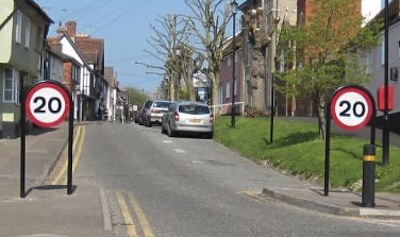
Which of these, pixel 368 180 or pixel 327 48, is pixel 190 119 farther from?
pixel 368 180

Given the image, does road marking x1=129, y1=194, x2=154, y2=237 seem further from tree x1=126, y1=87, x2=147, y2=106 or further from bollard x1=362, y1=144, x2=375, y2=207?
tree x1=126, y1=87, x2=147, y2=106

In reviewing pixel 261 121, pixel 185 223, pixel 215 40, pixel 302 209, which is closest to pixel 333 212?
pixel 302 209

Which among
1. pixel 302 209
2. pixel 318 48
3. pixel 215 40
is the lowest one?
pixel 302 209

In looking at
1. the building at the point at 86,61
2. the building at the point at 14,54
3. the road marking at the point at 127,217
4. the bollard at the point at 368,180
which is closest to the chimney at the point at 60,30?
the building at the point at 86,61

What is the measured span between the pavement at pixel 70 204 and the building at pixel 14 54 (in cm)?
953

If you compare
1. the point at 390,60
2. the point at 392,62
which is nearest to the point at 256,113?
the point at 390,60

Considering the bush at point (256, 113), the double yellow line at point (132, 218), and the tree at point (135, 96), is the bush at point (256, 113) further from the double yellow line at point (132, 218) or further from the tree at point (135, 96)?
the tree at point (135, 96)

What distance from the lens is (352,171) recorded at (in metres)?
17.3

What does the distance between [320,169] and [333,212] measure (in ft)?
20.5

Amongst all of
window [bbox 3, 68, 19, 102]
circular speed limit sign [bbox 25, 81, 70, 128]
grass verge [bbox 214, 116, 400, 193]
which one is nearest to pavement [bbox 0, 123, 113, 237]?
circular speed limit sign [bbox 25, 81, 70, 128]

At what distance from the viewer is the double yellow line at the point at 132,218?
10051 millimetres

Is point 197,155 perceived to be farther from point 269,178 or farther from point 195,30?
point 195,30

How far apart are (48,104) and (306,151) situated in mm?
10077

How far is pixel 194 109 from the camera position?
32.1 meters
